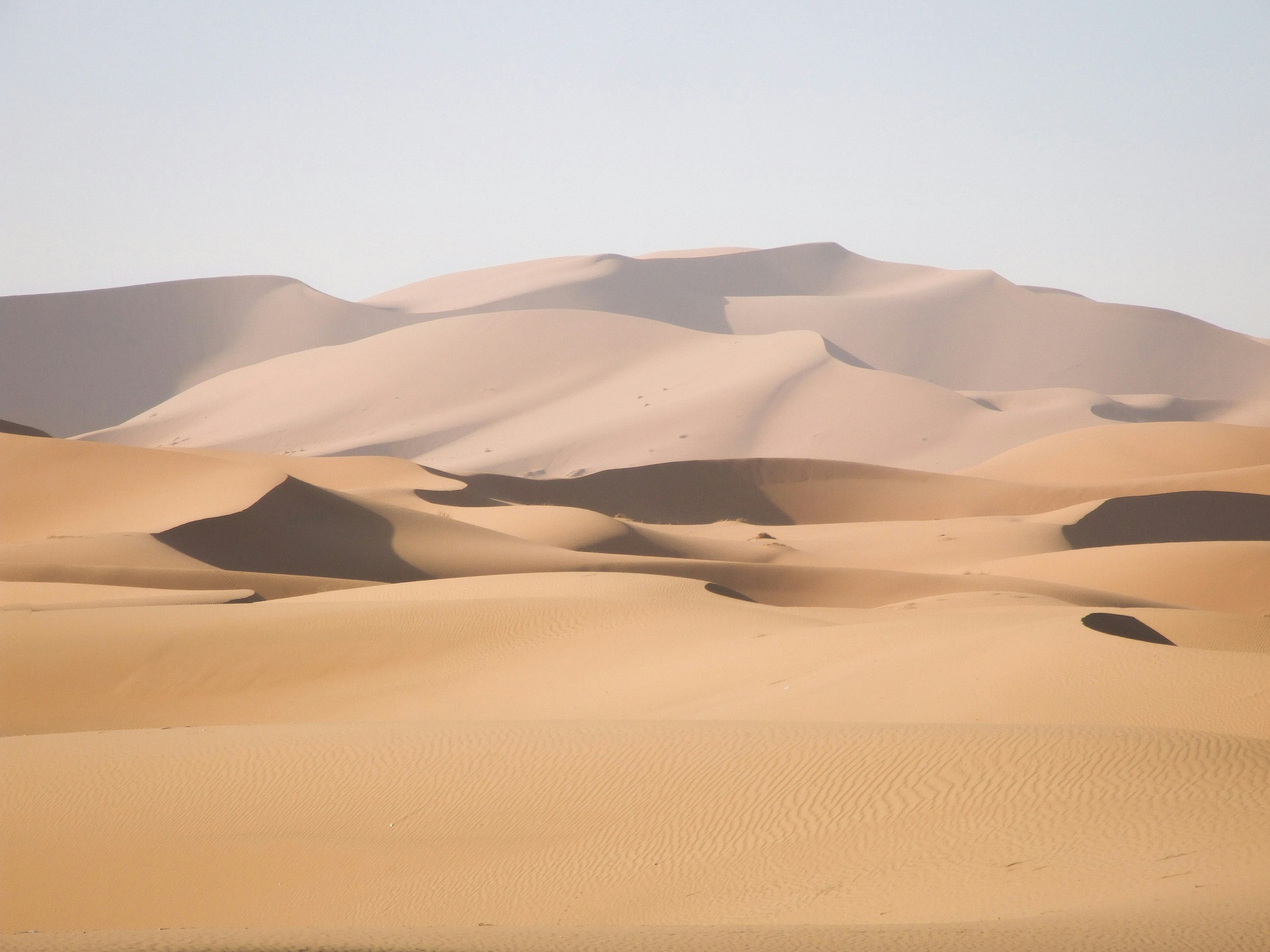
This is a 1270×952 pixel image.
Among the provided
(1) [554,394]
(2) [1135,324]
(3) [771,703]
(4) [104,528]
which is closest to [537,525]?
(4) [104,528]

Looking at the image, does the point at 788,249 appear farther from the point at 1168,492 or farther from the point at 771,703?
the point at 771,703

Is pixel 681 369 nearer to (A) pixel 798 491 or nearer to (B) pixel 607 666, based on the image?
(A) pixel 798 491

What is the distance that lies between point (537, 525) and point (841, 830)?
69.5 feet

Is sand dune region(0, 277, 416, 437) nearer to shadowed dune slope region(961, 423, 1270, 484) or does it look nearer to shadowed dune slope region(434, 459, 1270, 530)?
shadowed dune slope region(434, 459, 1270, 530)

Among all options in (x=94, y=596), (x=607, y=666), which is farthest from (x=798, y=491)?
(x=607, y=666)

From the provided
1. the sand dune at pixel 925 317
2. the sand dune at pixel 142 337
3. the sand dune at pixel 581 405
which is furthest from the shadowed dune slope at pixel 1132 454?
the sand dune at pixel 142 337

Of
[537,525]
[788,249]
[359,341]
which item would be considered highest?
[788,249]

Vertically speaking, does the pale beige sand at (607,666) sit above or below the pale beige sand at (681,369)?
below

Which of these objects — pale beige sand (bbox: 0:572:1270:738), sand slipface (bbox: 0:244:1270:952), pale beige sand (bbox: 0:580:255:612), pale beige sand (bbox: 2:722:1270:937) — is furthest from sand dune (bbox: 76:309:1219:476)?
pale beige sand (bbox: 2:722:1270:937)

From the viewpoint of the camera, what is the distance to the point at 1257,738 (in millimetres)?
5625

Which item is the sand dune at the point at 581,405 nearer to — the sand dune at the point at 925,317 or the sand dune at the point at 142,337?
the sand dune at the point at 142,337

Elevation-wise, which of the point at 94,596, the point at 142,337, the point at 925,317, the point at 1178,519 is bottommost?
the point at 1178,519

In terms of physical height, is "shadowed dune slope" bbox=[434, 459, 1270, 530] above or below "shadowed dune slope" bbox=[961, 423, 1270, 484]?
below

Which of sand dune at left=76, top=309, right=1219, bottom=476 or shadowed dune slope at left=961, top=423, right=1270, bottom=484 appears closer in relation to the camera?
shadowed dune slope at left=961, top=423, right=1270, bottom=484
